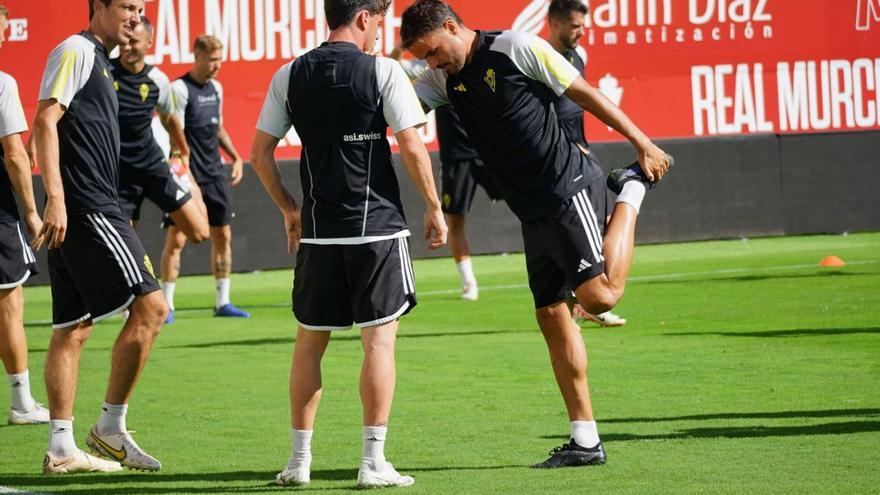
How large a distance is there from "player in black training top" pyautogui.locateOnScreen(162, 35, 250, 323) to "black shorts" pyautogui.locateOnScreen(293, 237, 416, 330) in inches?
313

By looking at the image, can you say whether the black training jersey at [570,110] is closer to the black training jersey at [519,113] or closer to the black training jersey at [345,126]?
the black training jersey at [519,113]

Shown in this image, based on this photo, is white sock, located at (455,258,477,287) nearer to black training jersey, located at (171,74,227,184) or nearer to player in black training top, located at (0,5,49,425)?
black training jersey, located at (171,74,227,184)

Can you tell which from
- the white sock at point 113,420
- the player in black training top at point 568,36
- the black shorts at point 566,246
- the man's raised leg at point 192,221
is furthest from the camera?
the man's raised leg at point 192,221

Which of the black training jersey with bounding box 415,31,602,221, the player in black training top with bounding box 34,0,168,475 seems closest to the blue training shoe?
the player in black training top with bounding box 34,0,168,475

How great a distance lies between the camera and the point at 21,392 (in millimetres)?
8758

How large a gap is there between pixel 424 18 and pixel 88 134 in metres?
1.72

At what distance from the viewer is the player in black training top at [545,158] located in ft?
22.5

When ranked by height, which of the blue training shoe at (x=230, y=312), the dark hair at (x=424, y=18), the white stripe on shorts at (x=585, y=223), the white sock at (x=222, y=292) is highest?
the dark hair at (x=424, y=18)

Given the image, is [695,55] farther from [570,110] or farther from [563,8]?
[563,8]

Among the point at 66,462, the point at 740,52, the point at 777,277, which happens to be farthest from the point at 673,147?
the point at 66,462

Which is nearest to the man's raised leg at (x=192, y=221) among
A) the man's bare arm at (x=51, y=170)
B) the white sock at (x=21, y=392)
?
the white sock at (x=21, y=392)

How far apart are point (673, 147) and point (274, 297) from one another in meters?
7.28

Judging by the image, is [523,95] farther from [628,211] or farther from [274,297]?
[274,297]

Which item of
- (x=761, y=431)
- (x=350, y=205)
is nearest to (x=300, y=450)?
(x=350, y=205)
